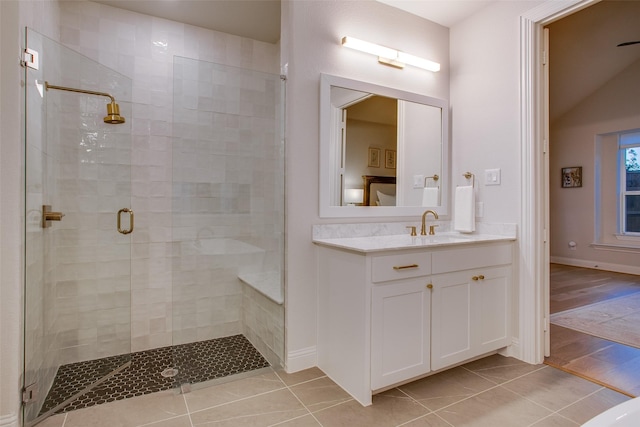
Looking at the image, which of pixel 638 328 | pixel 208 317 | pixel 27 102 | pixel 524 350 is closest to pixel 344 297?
pixel 208 317

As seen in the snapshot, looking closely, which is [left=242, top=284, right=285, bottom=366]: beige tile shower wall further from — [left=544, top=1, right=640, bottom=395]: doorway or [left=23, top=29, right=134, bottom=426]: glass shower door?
[left=544, top=1, right=640, bottom=395]: doorway

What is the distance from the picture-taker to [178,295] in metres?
2.28

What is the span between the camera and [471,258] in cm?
219

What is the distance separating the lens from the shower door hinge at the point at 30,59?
163 centimetres

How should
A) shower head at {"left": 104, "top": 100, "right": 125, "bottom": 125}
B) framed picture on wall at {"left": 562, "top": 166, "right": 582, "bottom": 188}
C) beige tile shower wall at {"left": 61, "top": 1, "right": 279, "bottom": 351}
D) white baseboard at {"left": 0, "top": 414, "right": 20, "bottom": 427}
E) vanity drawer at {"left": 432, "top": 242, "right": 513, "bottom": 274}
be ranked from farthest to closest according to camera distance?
framed picture on wall at {"left": 562, "top": 166, "right": 582, "bottom": 188}, beige tile shower wall at {"left": 61, "top": 1, "right": 279, "bottom": 351}, shower head at {"left": 104, "top": 100, "right": 125, "bottom": 125}, vanity drawer at {"left": 432, "top": 242, "right": 513, "bottom": 274}, white baseboard at {"left": 0, "top": 414, "right": 20, "bottom": 427}

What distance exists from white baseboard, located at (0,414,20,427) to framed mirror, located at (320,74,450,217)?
184cm

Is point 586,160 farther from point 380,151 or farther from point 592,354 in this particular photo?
point 380,151

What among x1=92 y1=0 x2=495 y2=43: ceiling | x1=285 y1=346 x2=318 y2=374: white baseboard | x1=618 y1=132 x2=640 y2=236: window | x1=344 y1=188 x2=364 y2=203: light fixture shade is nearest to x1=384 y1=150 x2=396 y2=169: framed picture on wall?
x1=344 y1=188 x2=364 y2=203: light fixture shade

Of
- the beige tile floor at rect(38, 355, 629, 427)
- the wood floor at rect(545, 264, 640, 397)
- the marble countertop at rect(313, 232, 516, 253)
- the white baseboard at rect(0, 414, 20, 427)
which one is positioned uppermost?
the marble countertop at rect(313, 232, 516, 253)

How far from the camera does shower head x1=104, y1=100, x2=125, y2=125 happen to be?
2195mm

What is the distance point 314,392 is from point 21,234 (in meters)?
1.67

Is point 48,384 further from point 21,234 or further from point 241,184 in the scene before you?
point 241,184

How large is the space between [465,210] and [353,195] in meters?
0.91

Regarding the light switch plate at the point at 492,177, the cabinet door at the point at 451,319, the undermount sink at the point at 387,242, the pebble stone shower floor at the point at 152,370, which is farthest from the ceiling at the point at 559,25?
the pebble stone shower floor at the point at 152,370
